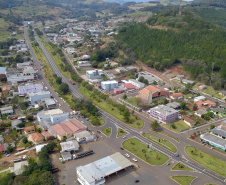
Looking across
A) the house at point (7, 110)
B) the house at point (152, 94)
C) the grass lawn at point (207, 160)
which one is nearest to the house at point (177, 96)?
the house at point (152, 94)

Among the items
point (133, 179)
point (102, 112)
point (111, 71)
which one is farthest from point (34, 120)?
point (111, 71)

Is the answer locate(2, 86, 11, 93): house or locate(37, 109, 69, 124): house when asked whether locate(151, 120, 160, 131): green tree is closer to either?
locate(37, 109, 69, 124): house

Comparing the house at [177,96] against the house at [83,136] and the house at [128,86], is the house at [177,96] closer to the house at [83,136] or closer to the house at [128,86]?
the house at [128,86]

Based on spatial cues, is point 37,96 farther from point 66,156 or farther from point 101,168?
point 101,168

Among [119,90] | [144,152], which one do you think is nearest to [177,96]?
[119,90]

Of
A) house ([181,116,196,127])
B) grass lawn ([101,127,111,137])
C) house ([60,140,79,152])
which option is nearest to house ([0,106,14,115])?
house ([60,140,79,152])

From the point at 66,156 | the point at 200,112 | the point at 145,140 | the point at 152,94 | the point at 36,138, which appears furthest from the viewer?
the point at 152,94
